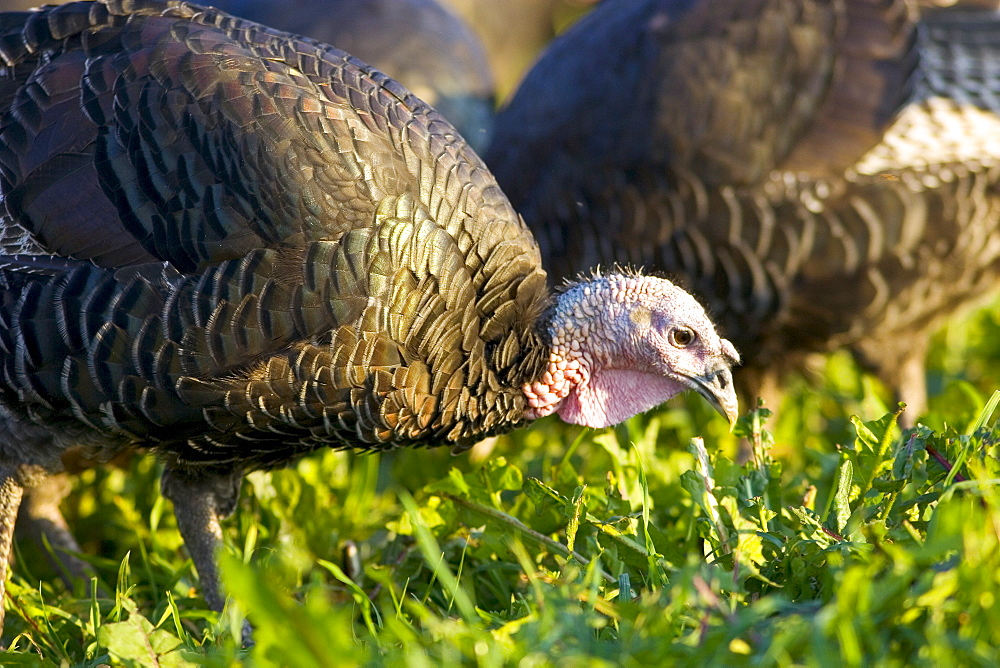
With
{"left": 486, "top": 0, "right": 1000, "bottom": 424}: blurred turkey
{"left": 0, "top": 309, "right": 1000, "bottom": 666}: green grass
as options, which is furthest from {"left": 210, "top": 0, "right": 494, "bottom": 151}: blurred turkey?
{"left": 0, "top": 309, "right": 1000, "bottom": 666}: green grass

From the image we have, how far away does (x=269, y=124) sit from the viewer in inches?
111

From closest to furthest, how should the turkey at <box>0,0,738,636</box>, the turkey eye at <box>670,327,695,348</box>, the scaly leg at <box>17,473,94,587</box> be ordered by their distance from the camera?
1. the turkey at <box>0,0,738,636</box>
2. the turkey eye at <box>670,327,695,348</box>
3. the scaly leg at <box>17,473,94,587</box>

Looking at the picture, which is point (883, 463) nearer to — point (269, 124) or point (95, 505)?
point (269, 124)

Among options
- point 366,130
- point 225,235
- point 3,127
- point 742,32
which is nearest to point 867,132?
point 742,32

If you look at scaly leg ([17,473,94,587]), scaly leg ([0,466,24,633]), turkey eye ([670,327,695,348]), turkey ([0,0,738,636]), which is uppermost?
turkey ([0,0,738,636])

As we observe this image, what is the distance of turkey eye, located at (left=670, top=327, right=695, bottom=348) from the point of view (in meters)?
2.95

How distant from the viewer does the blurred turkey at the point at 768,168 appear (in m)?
4.30

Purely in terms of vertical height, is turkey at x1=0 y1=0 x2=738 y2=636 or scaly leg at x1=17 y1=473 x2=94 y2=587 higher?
turkey at x1=0 y1=0 x2=738 y2=636

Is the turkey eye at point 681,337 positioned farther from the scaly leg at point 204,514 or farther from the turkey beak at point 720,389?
the scaly leg at point 204,514

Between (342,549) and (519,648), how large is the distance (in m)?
1.40

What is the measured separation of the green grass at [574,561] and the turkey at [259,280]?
0.32m

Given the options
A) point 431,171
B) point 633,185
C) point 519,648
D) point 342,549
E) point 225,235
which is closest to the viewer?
point 519,648

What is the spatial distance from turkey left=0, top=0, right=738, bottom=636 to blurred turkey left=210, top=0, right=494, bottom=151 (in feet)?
7.28

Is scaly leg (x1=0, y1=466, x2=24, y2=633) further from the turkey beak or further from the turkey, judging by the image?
the turkey beak
